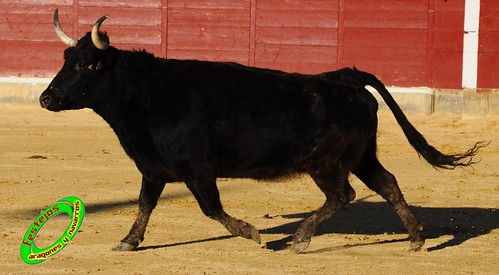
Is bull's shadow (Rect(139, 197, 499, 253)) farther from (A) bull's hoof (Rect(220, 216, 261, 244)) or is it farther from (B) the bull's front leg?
(A) bull's hoof (Rect(220, 216, 261, 244))

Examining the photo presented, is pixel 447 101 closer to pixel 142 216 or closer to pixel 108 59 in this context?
pixel 142 216

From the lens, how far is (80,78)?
7172mm

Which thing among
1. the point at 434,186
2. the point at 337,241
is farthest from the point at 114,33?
the point at 337,241

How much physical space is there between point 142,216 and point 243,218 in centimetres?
132

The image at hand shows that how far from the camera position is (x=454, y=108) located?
16141 mm

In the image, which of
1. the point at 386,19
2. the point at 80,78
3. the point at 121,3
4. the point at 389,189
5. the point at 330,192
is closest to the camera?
the point at 80,78

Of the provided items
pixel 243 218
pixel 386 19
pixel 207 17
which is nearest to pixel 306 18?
pixel 386 19

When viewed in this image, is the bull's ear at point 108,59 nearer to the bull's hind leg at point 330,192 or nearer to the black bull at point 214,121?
the black bull at point 214,121

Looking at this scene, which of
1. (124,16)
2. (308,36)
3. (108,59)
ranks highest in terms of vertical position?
(108,59)

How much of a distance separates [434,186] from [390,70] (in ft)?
21.1

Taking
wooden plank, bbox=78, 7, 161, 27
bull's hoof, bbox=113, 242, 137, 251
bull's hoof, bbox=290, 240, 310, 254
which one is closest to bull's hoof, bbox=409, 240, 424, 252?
bull's hoof, bbox=290, 240, 310, 254

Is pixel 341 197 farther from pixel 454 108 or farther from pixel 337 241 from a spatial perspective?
pixel 454 108

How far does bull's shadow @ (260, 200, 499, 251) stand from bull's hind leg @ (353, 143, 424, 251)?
0.51 feet

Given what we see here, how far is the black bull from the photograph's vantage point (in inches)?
277
